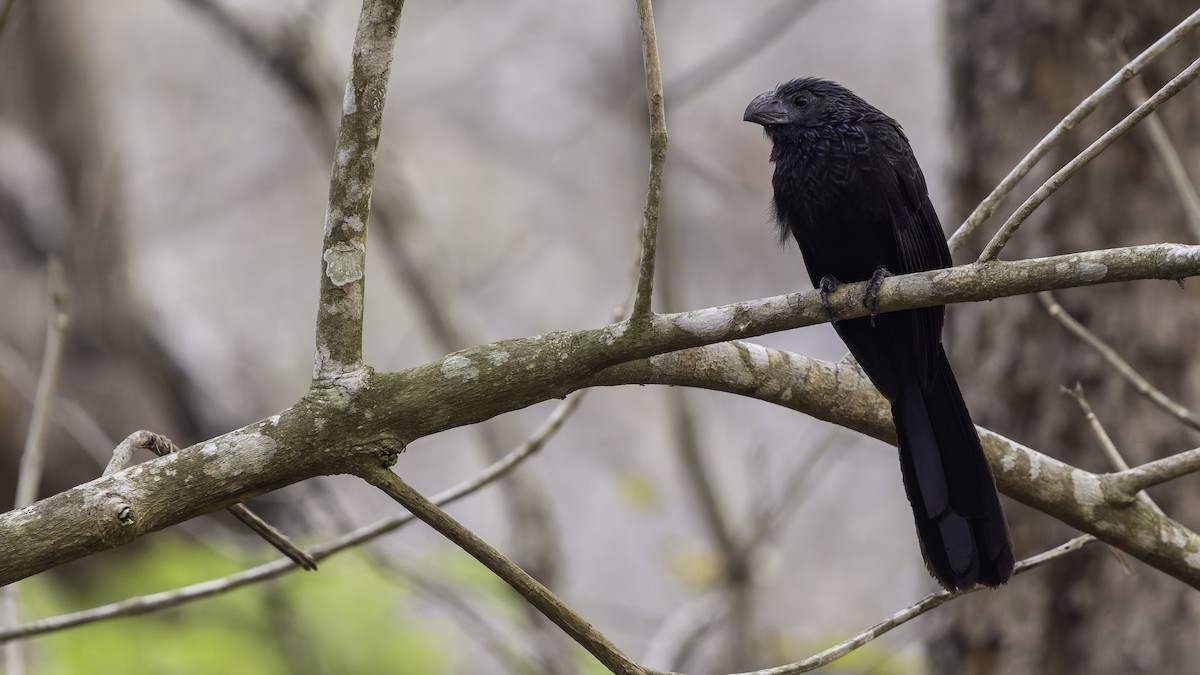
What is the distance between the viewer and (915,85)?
10.8 meters

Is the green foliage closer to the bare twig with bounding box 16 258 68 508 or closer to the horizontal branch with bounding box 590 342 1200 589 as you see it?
the bare twig with bounding box 16 258 68 508

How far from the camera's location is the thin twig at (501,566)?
1791mm

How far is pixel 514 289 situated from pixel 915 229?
26.7 ft

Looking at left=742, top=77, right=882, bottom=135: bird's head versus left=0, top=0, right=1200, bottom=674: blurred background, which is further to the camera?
left=0, top=0, right=1200, bottom=674: blurred background

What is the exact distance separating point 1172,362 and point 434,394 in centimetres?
318

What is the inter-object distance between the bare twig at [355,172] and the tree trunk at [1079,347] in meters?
2.82

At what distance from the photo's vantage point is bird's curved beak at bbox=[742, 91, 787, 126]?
3.04 meters

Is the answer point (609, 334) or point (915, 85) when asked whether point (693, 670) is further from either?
point (915, 85)

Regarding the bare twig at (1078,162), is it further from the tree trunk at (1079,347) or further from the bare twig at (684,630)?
the bare twig at (684,630)

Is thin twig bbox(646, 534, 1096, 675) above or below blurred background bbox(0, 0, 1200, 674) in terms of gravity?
below

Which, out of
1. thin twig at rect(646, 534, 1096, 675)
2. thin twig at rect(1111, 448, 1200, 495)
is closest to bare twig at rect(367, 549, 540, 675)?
thin twig at rect(646, 534, 1096, 675)

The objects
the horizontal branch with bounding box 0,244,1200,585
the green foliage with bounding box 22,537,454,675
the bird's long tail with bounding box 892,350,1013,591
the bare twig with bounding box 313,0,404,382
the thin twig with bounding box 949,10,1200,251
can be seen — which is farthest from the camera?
the green foliage with bounding box 22,537,454,675

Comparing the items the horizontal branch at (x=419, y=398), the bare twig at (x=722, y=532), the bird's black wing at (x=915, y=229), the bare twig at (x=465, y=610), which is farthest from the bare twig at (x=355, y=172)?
the bare twig at (x=722, y=532)

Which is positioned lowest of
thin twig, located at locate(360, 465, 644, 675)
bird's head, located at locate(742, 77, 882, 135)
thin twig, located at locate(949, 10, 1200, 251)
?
thin twig, located at locate(360, 465, 644, 675)
